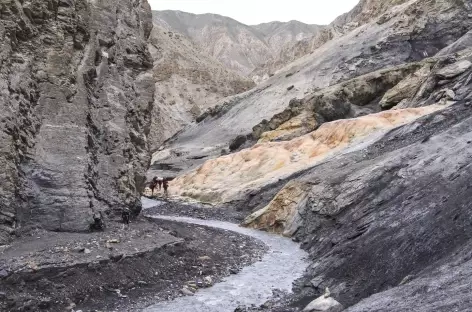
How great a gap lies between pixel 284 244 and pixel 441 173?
7900 mm

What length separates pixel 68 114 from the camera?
1866cm

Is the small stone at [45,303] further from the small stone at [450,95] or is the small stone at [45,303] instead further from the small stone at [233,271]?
the small stone at [450,95]

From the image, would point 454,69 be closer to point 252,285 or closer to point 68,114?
point 252,285

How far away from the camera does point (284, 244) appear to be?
2152 centimetres

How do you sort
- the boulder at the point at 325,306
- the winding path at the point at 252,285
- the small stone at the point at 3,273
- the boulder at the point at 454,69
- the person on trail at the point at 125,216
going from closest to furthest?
1. the boulder at the point at 325,306
2. the small stone at the point at 3,273
3. the winding path at the point at 252,285
4. the person on trail at the point at 125,216
5. the boulder at the point at 454,69

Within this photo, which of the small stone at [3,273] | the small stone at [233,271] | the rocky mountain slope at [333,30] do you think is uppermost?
the rocky mountain slope at [333,30]

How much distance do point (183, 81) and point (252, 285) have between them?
10412 centimetres

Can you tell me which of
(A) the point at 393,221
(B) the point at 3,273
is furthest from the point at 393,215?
(B) the point at 3,273

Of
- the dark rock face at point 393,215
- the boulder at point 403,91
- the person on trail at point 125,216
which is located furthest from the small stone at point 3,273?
the boulder at point 403,91

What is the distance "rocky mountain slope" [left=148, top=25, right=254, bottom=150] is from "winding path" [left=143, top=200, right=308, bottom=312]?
265 feet

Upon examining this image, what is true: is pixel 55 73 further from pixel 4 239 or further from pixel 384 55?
pixel 384 55

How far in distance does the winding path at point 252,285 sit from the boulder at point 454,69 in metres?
21.8

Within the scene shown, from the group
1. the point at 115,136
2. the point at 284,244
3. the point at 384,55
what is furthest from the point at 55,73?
the point at 384,55

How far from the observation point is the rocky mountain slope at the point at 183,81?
105625mm
